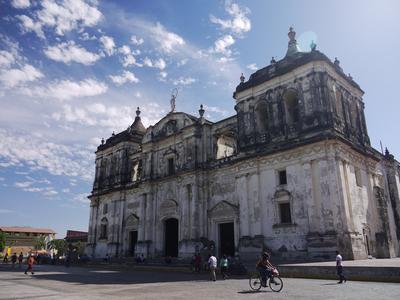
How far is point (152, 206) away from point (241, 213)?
9.51 meters

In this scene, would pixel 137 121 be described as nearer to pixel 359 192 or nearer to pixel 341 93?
pixel 341 93

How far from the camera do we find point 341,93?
21.1 metres

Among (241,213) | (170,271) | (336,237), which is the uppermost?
Answer: (241,213)

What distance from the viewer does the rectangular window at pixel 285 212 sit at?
18920mm

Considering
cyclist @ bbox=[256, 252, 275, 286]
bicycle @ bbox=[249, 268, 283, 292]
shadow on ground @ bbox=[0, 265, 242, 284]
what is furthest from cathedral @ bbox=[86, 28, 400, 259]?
cyclist @ bbox=[256, 252, 275, 286]

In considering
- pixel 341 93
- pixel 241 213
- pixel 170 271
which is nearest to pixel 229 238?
pixel 241 213

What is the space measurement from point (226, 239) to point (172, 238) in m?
5.57

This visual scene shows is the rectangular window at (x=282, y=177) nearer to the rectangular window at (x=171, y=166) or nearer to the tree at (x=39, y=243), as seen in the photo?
the rectangular window at (x=171, y=166)

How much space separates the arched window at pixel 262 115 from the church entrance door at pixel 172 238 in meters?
10.2

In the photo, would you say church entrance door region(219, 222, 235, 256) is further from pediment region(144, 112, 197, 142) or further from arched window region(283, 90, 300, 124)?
pediment region(144, 112, 197, 142)

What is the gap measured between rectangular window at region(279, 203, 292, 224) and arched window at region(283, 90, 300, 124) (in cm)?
529

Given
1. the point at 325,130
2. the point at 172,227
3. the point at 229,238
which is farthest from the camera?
the point at 172,227

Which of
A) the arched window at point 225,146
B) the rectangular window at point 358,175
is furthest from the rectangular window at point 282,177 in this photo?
the arched window at point 225,146

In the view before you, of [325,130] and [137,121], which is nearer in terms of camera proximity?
[325,130]
